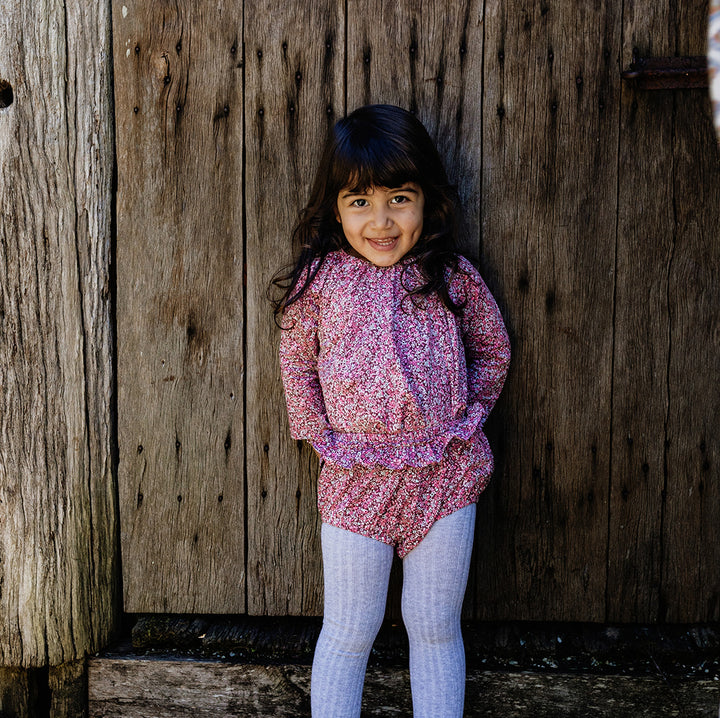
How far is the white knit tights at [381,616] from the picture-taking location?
1.75 m

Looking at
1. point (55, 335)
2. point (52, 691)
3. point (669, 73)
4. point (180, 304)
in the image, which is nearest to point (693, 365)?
point (669, 73)

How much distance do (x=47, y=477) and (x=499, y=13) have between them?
1707 millimetres

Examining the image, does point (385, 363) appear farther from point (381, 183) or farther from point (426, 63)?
point (426, 63)

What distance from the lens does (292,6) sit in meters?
1.94

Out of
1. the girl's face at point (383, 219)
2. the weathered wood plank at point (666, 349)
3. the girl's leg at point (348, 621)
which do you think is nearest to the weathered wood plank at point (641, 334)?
the weathered wood plank at point (666, 349)

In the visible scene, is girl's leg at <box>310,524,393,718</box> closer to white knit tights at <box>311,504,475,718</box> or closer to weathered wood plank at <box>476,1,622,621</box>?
white knit tights at <box>311,504,475,718</box>

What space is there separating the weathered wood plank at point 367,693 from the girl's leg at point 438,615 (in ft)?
0.99

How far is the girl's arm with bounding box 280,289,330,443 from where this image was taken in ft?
6.11

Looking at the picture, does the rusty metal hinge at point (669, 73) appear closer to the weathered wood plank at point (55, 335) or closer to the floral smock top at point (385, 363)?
the floral smock top at point (385, 363)

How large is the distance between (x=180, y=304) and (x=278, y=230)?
34 centimetres

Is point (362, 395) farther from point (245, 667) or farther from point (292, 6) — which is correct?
point (292, 6)

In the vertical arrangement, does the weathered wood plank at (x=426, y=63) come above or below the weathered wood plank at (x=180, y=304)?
above

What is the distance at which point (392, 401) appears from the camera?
1740mm

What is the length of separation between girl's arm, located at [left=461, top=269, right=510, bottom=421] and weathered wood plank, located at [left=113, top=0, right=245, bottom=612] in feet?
2.04
